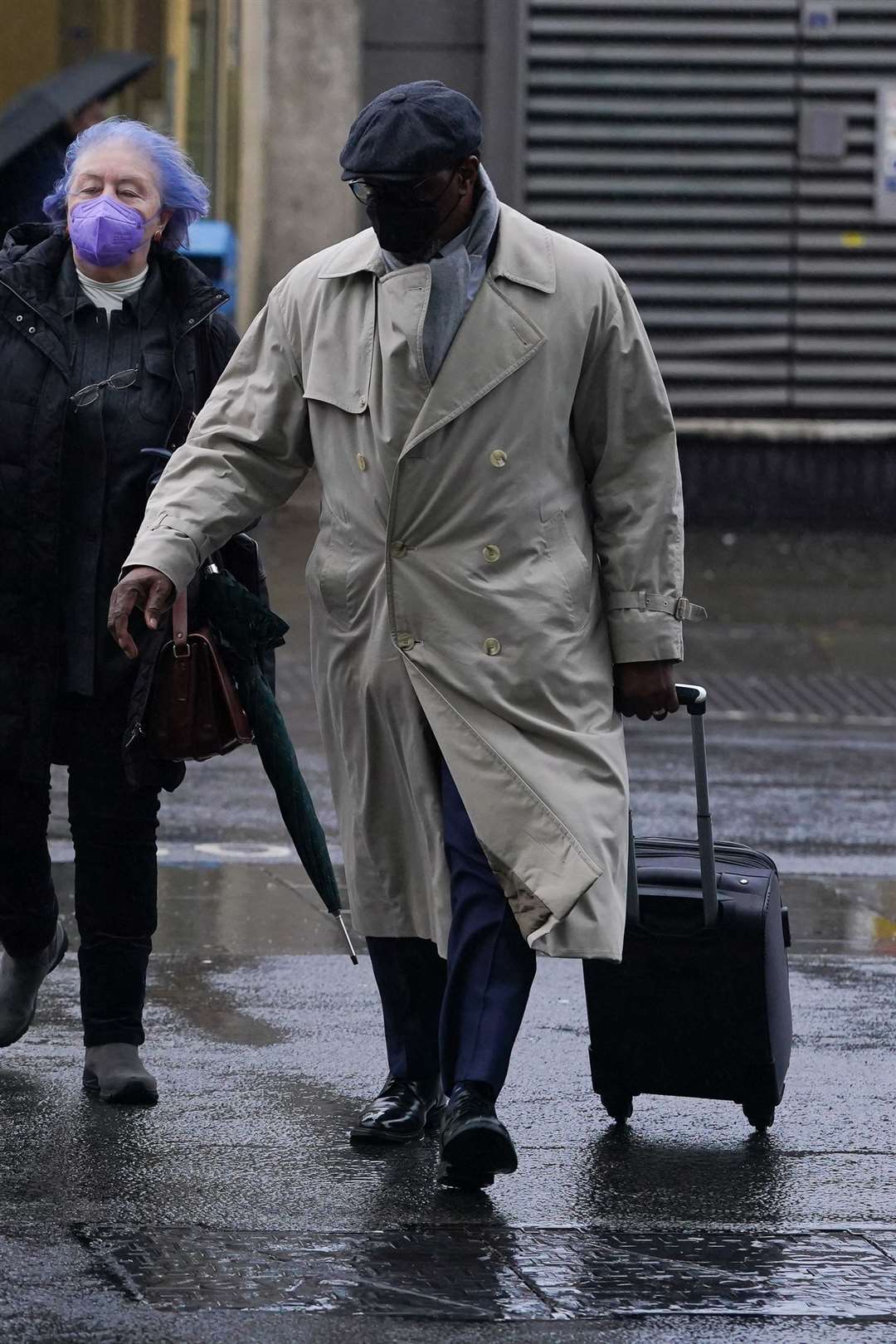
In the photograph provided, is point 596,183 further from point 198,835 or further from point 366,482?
point 366,482

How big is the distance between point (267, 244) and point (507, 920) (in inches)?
415

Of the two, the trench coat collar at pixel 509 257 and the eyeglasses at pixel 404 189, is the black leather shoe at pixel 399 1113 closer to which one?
the trench coat collar at pixel 509 257

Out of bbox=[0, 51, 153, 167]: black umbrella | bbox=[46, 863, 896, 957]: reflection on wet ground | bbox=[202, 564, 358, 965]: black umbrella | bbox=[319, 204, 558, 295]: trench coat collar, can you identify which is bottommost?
bbox=[46, 863, 896, 957]: reflection on wet ground

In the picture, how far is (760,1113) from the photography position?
4418 millimetres

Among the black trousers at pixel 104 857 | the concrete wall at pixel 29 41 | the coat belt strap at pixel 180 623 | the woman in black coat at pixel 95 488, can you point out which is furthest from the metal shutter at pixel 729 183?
the coat belt strap at pixel 180 623

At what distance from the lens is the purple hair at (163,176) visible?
4723mm

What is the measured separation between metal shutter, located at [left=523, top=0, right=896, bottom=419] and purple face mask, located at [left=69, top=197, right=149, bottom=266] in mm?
9662

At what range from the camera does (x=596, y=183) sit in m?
14.1

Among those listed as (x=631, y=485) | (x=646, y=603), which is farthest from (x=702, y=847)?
(x=631, y=485)

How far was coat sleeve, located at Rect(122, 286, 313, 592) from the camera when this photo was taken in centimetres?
426

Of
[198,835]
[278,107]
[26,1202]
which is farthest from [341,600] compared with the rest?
[278,107]

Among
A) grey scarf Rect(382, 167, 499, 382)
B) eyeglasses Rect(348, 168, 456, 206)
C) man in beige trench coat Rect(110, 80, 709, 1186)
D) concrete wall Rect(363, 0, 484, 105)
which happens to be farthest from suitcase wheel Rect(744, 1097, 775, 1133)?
concrete wall Rect(363, 0, 484, 105)

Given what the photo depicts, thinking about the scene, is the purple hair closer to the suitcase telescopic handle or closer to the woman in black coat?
the woman in black coat

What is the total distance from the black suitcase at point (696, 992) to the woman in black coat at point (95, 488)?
90cm
